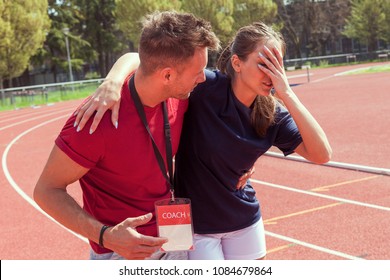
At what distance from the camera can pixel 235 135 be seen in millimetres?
2615

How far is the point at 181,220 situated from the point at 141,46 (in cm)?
73

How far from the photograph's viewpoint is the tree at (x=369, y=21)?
55.9 meters

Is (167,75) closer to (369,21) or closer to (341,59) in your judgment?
(341,59)

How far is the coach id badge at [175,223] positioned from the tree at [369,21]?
188 ft

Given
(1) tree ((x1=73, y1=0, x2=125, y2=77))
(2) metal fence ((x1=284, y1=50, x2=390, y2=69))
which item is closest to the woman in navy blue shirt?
(1) tree ((x1=73, y1=0, x2=125, y2=77))

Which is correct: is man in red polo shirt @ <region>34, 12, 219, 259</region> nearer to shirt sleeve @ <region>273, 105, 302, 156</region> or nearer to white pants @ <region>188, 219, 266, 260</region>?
white pants @ <region>188, 219, 266, 260</region>

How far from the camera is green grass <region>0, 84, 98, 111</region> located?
91.5 ft

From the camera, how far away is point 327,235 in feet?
18.9

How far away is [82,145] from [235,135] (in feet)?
2.47

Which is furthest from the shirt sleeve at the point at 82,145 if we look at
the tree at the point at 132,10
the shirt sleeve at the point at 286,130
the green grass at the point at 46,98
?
the tree at the point at 132,10

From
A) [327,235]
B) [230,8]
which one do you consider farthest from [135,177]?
[230,8]

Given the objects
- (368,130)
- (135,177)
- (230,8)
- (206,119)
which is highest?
(230,8)

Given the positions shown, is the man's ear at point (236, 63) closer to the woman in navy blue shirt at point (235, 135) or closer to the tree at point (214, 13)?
the woman in navy blue shirt at point (235, 135)
